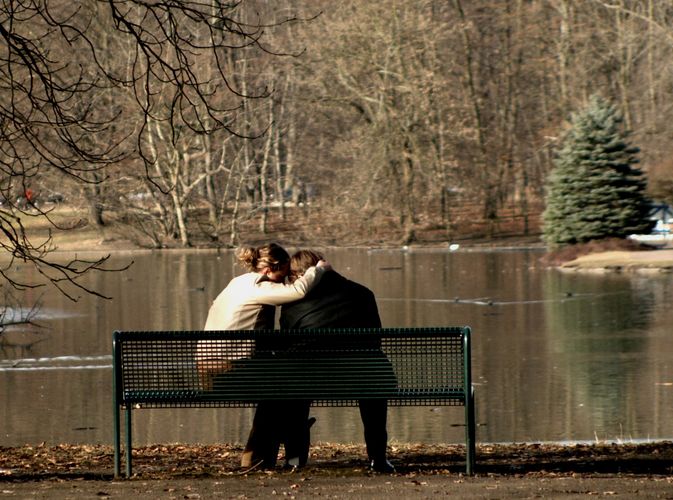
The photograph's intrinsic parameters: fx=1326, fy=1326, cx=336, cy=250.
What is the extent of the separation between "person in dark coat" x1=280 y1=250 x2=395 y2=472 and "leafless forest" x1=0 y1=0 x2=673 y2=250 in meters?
36.9

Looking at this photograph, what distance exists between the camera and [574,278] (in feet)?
97.7

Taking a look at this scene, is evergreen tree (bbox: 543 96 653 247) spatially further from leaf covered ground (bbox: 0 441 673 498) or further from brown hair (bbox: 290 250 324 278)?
brown hair (bbox: 290 250 324 278)

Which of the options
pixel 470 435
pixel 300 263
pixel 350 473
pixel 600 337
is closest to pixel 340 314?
pixel 300 263

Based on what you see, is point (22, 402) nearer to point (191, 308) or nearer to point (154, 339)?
point (154, 339)

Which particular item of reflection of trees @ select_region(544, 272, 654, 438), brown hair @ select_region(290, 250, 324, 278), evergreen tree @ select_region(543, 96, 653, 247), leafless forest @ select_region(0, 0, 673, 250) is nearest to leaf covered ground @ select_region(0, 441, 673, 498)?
brown hair @ select_region(290, 250, 324, 278)

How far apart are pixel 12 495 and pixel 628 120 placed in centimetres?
4635

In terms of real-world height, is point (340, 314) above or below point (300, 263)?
below

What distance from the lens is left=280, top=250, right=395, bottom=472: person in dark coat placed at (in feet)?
25.1

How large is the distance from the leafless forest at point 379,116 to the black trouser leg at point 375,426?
37031 millimetres

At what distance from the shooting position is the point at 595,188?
120 ft

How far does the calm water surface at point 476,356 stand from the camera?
36.6 feet

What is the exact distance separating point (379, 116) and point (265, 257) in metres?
40.3

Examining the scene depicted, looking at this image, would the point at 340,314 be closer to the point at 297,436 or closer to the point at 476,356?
the point at 297,436

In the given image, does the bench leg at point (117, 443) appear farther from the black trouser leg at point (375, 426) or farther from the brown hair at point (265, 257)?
the black trouser leg at point (375, 426)
